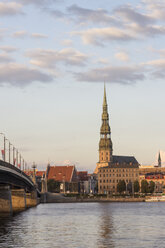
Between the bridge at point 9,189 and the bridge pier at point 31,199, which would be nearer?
the bridge at point 9,189

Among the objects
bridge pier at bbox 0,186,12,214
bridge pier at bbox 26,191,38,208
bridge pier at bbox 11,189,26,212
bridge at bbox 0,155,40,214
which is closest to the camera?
bridge at bbox 0,155,40,214

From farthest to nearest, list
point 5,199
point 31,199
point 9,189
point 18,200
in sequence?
1. point 31,199
2. point 18,200
3. point 9,189
4. point 5,199

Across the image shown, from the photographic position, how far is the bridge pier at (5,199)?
362ft

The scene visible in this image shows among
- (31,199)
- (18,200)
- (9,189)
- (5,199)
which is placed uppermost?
(9,189)

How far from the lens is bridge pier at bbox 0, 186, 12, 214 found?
362 ft

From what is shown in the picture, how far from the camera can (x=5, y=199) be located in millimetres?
110688

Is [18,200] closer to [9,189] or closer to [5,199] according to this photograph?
[9,189]

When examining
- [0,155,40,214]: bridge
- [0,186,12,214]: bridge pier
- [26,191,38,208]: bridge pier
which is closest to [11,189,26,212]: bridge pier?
[0,155,40,214]: bridge

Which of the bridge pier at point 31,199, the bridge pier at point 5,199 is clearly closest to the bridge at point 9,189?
the bridge pier at point 5,199

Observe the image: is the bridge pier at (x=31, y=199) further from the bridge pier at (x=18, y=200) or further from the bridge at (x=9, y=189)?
the bridge at (x=9, y=189)

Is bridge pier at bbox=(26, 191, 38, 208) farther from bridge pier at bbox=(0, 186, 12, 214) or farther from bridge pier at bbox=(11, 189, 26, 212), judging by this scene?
bridge pier at bbox=(0, 186, 12, 214)

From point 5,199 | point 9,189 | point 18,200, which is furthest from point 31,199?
point 5,199

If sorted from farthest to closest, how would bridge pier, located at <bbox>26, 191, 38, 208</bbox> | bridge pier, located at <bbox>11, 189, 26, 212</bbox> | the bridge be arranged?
bridge pier, located at <bbox>26, 191, 38, 208</bbox> < bridge pier, located at <bbox>11, 189, 26, 212</bbox> < the bridge

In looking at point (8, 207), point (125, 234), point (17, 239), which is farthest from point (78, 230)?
point (8, 207)
